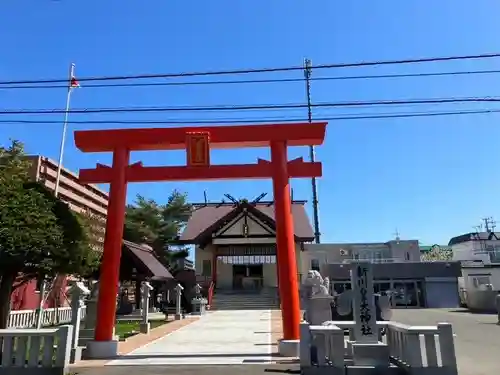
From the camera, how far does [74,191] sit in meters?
31.4

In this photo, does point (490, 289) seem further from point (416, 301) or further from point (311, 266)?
point (311, 266)

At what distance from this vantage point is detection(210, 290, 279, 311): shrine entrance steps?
3016 cm

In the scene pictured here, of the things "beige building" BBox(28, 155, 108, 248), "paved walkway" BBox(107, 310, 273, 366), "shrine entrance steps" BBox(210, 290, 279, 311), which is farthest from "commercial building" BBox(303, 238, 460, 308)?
"beige building" BBox(28, 155, 108, 248)

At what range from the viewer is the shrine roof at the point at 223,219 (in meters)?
34.0

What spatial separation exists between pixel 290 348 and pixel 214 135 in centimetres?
595

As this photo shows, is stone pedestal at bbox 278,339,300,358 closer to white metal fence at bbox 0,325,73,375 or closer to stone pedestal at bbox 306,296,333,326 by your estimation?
stone pedestal at bbox 306,296,333,326

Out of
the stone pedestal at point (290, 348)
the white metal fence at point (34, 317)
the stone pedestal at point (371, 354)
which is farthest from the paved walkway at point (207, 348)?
the white metal fence at point (34, 317)

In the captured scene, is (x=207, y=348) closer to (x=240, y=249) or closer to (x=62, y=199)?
(x=62, y=199)

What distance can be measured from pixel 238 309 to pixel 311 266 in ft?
31.0

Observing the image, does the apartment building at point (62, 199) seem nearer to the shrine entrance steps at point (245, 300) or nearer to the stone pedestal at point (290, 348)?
the stone pedestal at point (290, 348)

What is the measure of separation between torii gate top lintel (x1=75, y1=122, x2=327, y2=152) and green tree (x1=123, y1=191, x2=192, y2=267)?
2834 centimetres

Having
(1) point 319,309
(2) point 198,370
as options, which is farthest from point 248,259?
(2) point 198,370

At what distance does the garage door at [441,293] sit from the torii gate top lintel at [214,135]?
26932 millimetres

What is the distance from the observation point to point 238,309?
2984 centimetres
